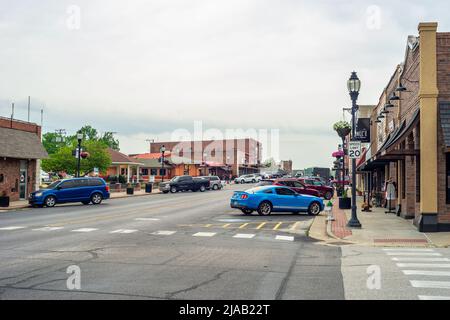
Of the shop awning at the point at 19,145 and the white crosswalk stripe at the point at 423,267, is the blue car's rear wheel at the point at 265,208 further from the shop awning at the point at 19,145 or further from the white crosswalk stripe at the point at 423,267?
the shop awning at the point at 19,145

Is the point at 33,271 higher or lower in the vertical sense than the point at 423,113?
lower

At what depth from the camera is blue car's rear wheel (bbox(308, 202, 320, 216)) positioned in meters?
25.6

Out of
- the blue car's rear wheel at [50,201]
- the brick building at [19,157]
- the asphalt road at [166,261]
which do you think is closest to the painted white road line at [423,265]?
the asphalt road at [166,261]

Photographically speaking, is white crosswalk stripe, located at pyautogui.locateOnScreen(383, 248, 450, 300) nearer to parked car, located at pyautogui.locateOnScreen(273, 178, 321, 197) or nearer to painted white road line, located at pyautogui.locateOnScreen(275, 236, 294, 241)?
painted white road line, located at pyautogui.locateOnScreen(275, 236, 294, 241)

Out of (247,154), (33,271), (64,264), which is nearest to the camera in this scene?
(33,271)

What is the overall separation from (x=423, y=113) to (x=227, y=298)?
12736mm

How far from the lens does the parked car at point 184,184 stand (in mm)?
52859

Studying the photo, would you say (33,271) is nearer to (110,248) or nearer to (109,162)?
(110,248)

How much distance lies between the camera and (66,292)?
317 inches

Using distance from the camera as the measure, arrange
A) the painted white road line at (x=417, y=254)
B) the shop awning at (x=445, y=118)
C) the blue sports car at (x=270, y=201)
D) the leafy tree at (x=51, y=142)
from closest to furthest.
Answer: the painted white road line at (x=417, y=254) → the shop awning at (x=445, y=118) → the blue sports car at (x=270, y=201) → the leafy tree at (x=51, y=142)

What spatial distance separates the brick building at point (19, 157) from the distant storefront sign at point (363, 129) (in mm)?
24432

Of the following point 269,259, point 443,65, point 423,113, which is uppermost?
point 443,65

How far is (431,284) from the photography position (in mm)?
8953
